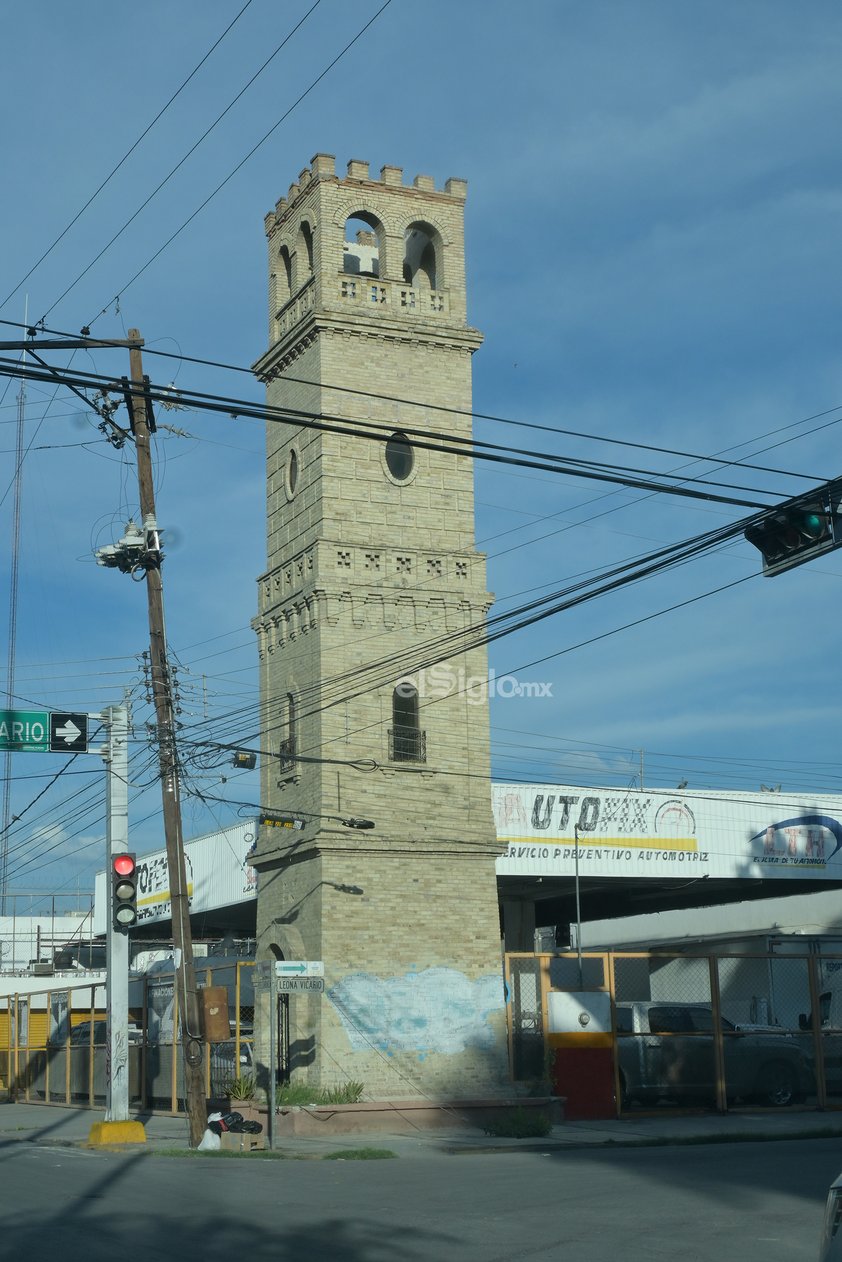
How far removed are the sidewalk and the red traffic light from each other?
155 inches

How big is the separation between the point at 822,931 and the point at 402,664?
14301 mm

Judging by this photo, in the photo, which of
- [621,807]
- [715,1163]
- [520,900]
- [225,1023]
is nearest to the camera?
[715,1163]

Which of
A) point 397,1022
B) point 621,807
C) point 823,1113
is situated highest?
point 621,807

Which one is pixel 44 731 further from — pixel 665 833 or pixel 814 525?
pixel 665 833

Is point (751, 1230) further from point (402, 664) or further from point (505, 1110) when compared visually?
point (402, 664)

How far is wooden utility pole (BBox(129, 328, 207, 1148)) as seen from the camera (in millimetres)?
21625

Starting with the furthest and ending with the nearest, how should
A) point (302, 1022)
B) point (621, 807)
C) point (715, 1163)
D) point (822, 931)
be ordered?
point (621, 807) → point (822, 931) → point (302, 1022) → point (715, 1163)

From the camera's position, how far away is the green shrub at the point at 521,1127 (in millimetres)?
21938

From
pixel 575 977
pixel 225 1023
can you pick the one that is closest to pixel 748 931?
pixel 575 977

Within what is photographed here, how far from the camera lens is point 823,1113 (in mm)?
25000

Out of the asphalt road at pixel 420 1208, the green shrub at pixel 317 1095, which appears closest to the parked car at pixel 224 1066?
the green shrub at pixel 317 1095

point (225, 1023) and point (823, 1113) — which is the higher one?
point (225, 1023)

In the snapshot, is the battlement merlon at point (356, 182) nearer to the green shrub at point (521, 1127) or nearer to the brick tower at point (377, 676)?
the brick tower at point (377, 676)

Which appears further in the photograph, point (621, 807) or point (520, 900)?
point (520, 900)
